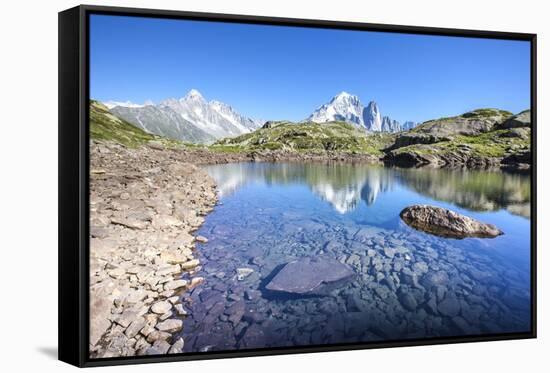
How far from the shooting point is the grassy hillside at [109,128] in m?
4.36

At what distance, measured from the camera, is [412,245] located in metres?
5.67

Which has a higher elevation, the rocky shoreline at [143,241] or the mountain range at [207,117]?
the mountain range at [207,117]

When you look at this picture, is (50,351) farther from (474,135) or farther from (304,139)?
(474,135)

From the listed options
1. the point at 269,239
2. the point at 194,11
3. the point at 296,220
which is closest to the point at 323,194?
the point at 296,220

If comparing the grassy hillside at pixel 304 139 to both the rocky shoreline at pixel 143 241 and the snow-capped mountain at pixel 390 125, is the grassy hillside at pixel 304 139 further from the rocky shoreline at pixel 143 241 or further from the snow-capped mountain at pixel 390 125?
the rocky shoreline at pixel 143 241

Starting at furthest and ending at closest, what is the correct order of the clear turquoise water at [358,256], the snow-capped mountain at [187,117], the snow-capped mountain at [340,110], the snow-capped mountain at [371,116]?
the snow-capped mountain at [371,116] → the snow-capped mountain at [340,110] → the clear turquoise water at [358,256] → the snow-capped mountain at [187,117]

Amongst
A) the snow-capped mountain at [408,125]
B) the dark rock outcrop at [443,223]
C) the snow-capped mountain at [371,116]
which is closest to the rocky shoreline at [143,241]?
the snow-capped mountain at [371,116]

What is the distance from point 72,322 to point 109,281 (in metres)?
0.55

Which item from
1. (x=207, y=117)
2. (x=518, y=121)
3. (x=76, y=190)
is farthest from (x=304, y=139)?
(x=76, y=190)

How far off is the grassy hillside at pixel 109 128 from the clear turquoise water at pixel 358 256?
1243 mm

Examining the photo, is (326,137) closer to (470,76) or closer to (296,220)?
(296,220)

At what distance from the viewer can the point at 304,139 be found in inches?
235

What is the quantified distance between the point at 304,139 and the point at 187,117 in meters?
1.90

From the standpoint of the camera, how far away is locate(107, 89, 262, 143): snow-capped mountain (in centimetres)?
468
